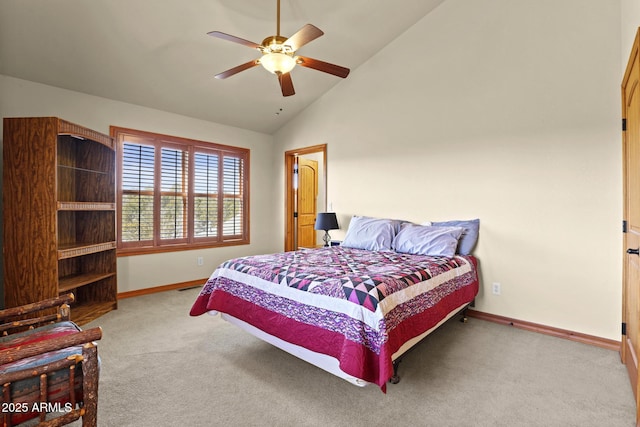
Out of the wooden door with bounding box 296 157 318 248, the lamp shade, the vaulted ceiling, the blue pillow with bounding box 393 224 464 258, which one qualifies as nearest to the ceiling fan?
the vaulted ceiling

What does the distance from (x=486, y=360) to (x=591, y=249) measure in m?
1.43

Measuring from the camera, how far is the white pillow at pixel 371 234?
3561 mm

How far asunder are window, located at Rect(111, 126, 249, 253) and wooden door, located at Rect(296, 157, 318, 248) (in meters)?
0.93

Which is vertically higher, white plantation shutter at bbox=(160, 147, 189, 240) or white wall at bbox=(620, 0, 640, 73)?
white wall at bbox=(620, 0, 640, 73)

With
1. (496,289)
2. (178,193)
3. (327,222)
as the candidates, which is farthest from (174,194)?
(496,289)

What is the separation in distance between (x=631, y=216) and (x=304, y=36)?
2667 mm

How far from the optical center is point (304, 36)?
7.43 feet

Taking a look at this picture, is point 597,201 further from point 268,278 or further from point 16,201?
point 16,201

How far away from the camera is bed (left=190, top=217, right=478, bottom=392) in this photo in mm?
1733

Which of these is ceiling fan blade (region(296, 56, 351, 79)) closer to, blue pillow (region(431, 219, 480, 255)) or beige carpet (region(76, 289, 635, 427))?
blue pillow (region(431, 219, 480, 255))

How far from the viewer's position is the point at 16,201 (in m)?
A: 2.68

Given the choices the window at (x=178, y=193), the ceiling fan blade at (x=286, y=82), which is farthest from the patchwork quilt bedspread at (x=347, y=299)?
the window at (x=178, y=193)

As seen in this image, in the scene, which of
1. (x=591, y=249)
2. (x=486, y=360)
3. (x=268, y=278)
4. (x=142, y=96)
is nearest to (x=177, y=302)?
(x=268, y=278)

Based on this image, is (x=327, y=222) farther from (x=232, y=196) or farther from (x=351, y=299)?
(x=351, y=299)
